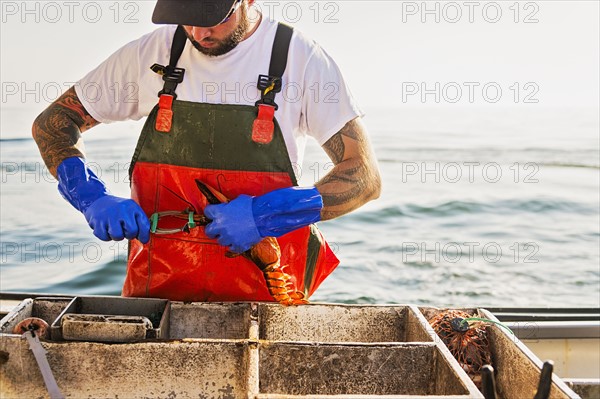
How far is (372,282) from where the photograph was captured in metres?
8.34

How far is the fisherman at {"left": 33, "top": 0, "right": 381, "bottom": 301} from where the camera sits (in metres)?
2.56

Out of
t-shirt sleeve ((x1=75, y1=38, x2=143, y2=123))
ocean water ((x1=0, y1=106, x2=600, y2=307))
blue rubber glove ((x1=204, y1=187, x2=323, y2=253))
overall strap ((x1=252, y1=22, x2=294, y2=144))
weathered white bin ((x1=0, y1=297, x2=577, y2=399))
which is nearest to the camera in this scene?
weathered white bin ((x1=0, y1=297, x2=577, y2=399))

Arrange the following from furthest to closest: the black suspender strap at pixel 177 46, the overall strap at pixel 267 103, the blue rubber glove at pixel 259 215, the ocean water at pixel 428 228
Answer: the ocean water at pixel 428 228, the black suspender strap at pixel 177 46, the overall strap at pixel 267 103, the blue rubber glove at pixel 259 215

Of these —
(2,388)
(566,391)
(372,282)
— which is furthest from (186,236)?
(372,282)

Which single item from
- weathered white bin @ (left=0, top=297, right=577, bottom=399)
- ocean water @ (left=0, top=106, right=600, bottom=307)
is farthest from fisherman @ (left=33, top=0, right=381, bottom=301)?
ocean water @ (left=0, top=106, right=600, bottom=307)

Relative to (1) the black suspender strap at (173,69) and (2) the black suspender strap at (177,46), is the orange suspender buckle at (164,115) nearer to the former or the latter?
(1) the black suspender strap at (173,69)

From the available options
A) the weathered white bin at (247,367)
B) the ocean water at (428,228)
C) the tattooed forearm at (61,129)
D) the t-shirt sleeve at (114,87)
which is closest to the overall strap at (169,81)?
the t-shirt sleeve at (114,87)

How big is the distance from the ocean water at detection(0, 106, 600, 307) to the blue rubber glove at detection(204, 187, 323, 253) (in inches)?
208

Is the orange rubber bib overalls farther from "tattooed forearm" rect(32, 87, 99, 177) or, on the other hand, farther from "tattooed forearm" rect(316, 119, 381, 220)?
"tattooed forearm" rect(32, 87, 99, 177)

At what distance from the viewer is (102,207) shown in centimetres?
247

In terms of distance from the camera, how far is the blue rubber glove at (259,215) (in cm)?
239

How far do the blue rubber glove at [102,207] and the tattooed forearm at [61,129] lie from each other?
0.09m

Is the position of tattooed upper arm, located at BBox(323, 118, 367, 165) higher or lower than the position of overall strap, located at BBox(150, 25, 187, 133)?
lower

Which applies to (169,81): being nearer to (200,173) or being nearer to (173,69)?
(173,69)
